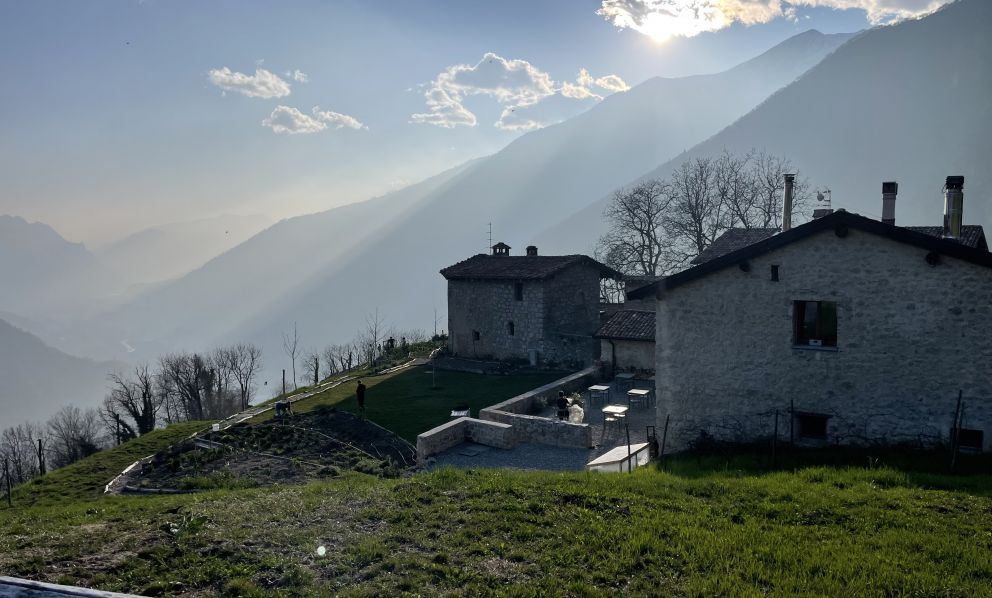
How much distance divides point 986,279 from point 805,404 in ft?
14.0

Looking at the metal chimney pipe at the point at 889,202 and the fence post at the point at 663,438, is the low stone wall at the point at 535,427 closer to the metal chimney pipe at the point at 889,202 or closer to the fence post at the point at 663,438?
the fence post at the point at 663,438

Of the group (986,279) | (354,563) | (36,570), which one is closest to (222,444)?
(36,570)

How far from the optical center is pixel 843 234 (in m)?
13.4

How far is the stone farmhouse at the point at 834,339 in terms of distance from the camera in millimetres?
12602

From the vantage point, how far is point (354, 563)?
812 cm

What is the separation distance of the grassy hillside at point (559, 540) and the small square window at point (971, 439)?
2.39 meters

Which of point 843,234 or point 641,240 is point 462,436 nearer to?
point 843,234

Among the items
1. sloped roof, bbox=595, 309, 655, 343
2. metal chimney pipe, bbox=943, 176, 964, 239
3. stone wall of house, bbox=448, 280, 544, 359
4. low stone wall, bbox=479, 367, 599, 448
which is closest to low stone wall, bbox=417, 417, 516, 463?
low stone wall, bbox=479, 367, 599, 448

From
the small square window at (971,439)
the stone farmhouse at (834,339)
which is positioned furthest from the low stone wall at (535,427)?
the small square window at (971,439)

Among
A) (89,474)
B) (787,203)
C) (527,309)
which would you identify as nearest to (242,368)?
(527,309)

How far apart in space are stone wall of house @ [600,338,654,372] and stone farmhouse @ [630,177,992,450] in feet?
39.7

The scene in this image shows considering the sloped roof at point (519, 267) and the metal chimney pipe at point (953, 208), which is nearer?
the metal chimney pipe at point (953, 208)

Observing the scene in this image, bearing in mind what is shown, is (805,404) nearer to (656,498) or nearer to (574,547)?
(656,498)

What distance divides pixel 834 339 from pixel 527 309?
21807mm
